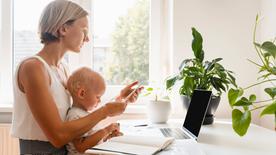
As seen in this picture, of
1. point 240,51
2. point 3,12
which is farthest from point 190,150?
point 3,12

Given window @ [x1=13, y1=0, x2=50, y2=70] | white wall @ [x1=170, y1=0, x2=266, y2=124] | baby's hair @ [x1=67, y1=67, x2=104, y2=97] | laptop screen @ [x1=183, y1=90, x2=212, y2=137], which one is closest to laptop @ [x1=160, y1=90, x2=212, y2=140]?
laptop screen @ [x1=183, y1=90, x2=212, y2=137]

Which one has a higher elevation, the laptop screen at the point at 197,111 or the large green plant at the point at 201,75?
the large green plant at the point at 201,75

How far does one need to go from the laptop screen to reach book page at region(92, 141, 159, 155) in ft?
1.03

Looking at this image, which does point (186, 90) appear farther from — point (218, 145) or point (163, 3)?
point (163, 3)

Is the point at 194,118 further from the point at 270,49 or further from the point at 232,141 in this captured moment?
the point at 270,49

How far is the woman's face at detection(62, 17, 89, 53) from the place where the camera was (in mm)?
1318

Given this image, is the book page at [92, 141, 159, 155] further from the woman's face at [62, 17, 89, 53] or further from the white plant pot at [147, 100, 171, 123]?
the white plant pot at [147, 100, 171, 123]

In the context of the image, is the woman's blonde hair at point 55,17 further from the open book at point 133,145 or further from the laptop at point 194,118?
the laptop at point 194,118

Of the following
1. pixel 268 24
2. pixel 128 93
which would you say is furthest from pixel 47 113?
pixel 268 24

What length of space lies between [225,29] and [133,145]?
120 cm

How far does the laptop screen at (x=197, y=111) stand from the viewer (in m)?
1.30

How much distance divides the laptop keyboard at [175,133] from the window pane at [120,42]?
892 millimetres

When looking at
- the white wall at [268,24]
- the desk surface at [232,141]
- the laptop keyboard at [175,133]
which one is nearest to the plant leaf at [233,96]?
the desk surface at [232,141]

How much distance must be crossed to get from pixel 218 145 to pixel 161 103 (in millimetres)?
507
